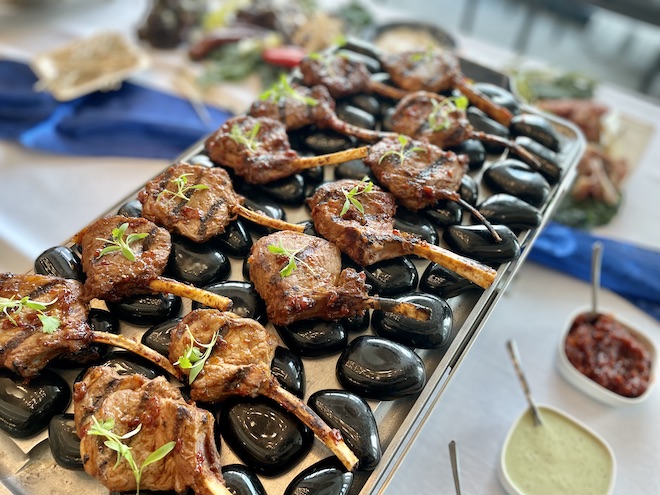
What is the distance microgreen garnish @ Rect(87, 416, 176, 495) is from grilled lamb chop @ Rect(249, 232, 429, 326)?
386 mm

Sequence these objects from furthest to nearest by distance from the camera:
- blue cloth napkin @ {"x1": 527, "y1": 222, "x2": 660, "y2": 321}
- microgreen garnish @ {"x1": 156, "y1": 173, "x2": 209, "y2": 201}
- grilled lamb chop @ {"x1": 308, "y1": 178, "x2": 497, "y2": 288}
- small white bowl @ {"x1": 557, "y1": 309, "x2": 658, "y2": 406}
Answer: blue cloth napkin @ {"x1": 527, "y1": 222, "x2": 660, "y2": 321} < small white bowl @ {"x1": 557, "y1": 309, "x2": 658, "y2": 406} < microgreen garnish @ {"x1": 156, "y1": 173, "x2": 209, "y2": 201} < grilled lamb chop @ {"x1": 308, "y1": 178, "x2": 497, "y2": 288}

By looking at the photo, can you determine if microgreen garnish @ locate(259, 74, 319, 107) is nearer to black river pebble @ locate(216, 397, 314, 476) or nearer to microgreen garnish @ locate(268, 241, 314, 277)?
microgreen garnish @ locate(268, 241, 314, 277)

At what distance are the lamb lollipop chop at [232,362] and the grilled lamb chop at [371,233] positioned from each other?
1.10 feet

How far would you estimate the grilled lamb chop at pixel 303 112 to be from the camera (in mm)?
1744

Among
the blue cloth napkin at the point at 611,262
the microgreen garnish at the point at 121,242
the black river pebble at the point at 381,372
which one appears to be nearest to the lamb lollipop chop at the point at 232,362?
the black river pebble at the point at 381,372

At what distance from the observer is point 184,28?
Answer: 11.1 feet

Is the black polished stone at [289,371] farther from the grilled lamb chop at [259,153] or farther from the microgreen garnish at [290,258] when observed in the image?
the grilled lamb chop at [259,153]

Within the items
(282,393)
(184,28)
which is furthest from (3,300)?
(184,28)

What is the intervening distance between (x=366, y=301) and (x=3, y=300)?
32.6 inches

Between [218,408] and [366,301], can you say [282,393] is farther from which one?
[366,301]

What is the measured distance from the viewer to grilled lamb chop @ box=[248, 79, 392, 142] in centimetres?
174

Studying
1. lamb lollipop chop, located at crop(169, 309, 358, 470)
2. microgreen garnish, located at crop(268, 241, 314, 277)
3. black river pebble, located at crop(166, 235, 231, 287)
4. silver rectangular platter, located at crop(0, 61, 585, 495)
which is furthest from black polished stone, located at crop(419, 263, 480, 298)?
black river pebble, located at crop(166, 235, 231, 287)

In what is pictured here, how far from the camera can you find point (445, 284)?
4.48ft

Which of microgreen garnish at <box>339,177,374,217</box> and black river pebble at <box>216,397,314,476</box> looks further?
microgreen garnish at <box>339,177,374,217</box>
